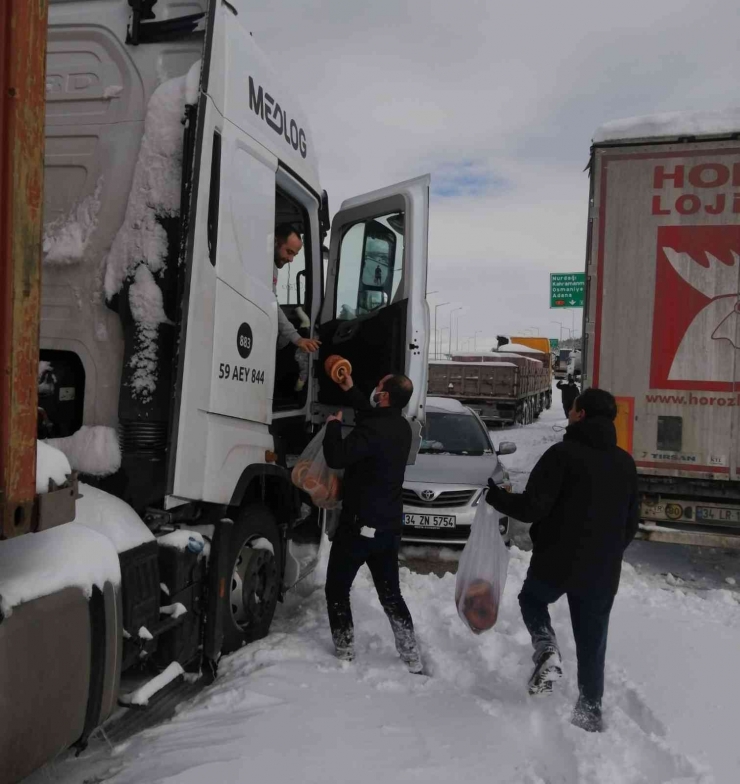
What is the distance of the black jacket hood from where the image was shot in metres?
3.37

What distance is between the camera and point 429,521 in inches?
279

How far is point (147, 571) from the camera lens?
2.95 m

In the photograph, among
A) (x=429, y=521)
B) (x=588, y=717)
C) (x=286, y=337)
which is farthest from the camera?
(x=429, y=521)

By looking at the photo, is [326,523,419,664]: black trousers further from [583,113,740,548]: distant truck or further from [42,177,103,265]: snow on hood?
[583,113,740,548]: distant truck

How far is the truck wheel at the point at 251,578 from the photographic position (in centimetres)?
376

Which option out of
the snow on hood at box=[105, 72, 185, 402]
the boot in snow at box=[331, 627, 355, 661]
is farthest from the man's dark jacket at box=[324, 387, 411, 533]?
the snow on hood at box=[105, 72, 185, 402]

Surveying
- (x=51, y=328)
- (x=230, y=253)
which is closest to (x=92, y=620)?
(x=51, y=328)

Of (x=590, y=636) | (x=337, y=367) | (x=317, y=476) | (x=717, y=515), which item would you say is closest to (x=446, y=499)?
(x=717, y=515)

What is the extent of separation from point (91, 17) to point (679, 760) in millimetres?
4443

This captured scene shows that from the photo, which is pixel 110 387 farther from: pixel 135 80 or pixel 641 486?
pixel 641 486

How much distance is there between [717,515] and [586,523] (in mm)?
3499

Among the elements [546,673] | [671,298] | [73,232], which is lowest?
[546,673]

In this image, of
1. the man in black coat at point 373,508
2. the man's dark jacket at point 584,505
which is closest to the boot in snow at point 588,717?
the man's dark jacket at point 584,505

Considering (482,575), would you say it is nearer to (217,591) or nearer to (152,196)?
(217,591)
